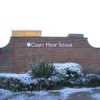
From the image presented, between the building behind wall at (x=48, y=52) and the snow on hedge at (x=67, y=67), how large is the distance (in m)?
1.54

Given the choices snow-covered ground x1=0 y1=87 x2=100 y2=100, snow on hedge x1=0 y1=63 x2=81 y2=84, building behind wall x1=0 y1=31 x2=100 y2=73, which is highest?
building behind wall x1=0 y1=31 x2=100 y2=73

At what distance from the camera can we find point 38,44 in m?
50.6

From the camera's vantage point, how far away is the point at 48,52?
50.4 m

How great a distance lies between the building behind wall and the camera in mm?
50250

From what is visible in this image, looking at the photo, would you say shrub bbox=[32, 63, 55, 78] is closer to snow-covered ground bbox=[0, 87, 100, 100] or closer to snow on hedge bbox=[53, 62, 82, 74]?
snow on hedge bbox=[53, 62, 82, 74]

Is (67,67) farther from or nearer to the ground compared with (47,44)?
nearer to the ground

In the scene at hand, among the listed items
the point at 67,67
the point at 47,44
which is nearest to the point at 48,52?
the point at 47,44

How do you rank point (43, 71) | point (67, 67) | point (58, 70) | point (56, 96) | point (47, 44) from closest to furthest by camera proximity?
point (56, 96) < point (43, 71) < point (58, 70) < point (67, 67) < point (47, 44)

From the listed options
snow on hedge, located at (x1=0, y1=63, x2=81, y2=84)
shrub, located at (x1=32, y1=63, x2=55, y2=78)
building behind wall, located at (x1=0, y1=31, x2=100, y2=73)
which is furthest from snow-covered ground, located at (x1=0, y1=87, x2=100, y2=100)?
building behind wall, located at (x1=0, y1=31, x2=100, y2=73)

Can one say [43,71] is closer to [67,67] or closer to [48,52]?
[67,67]

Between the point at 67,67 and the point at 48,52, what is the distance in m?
4.73

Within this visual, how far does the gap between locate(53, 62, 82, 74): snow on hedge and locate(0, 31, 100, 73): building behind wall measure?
154 cm

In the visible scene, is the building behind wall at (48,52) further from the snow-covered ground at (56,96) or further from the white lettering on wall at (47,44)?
the snow-covered ground at (56,96)

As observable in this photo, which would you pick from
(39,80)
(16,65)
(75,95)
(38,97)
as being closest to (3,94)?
(38,97)
